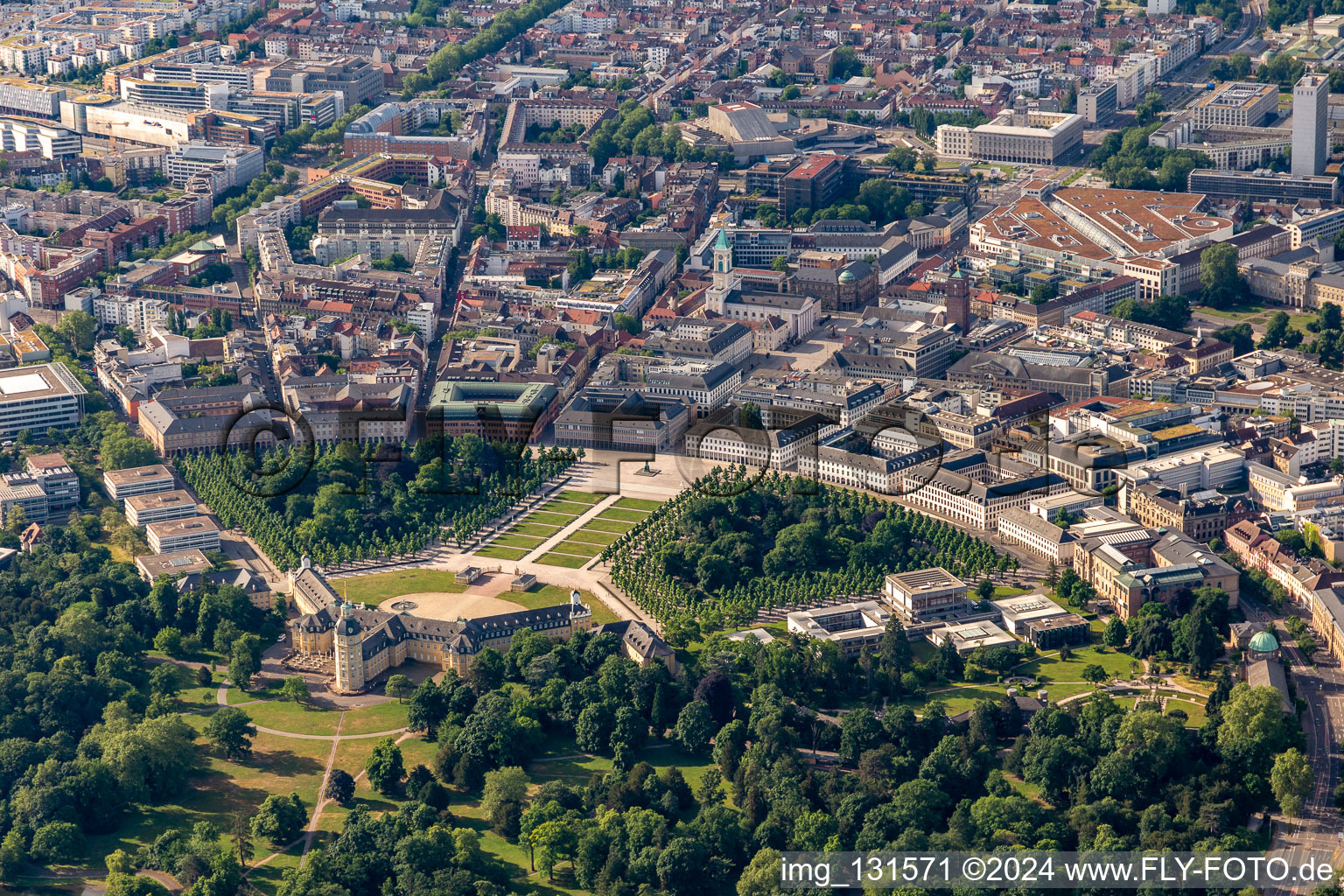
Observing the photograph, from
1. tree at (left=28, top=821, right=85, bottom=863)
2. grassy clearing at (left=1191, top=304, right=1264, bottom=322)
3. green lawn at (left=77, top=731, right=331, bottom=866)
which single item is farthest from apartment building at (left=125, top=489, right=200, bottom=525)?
grassy clearing at (left=1191, top=304, right=1264, bottom=322)

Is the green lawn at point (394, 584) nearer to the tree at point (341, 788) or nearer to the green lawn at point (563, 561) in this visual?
the green lawn at point (563, 561)

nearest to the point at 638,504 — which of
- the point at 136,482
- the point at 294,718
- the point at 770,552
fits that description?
the point at 770,552

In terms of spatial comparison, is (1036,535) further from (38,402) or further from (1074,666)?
(38,402)

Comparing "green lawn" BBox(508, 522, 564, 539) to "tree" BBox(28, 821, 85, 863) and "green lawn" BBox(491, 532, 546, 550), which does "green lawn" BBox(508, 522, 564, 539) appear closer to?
"green lawn" BBox(491, 532, 546, 550)

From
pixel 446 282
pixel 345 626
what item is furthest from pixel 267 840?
pixel 446 282

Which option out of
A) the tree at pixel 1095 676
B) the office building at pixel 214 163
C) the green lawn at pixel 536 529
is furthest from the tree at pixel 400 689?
the office building at pixel 214 163
